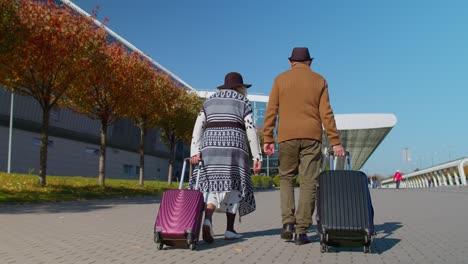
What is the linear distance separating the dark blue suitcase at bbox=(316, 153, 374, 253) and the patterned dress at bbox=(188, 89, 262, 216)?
107cm

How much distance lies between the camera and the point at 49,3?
16.5m

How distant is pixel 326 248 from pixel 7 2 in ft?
39.4

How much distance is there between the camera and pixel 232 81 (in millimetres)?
5773

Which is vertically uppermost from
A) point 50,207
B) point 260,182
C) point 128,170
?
point 128,170

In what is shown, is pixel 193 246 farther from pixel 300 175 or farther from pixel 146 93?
pixel 146 93

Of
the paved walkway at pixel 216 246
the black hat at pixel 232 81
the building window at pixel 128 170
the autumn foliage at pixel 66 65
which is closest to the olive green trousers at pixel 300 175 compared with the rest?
the paved walkway at pixel 216 246

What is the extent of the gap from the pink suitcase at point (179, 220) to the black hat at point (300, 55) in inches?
78.9

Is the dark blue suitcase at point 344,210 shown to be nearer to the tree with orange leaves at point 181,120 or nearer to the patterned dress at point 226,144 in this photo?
the patterned dress at point 226,144

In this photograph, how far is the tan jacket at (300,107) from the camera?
5.31m

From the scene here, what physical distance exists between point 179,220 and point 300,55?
7.86 ft

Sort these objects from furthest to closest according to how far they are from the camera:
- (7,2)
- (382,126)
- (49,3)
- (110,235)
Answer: (382,126) → (49,3) → (7,2) → (110,235)

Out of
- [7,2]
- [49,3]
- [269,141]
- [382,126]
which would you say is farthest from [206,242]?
[382,126]

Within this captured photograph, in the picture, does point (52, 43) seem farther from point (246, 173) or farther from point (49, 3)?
point (246, 173)

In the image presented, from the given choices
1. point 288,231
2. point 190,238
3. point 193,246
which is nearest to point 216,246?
point 193,246
